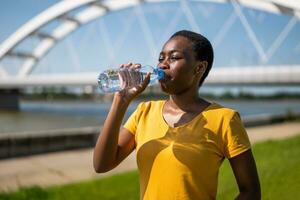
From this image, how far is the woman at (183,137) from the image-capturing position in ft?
4.77

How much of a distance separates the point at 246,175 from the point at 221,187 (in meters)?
3.12

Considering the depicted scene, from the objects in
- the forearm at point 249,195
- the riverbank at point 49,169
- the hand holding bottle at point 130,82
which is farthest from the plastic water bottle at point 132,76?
the riverbank at point 49,169

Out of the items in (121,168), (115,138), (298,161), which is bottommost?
(121,168)

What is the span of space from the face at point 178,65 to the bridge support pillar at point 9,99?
49.6 meters

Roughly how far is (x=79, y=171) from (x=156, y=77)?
5.65 meters

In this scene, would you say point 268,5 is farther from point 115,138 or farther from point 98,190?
point 115,138

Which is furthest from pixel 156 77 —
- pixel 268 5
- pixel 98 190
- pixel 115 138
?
pixel 268 5

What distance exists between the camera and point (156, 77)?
1516mm

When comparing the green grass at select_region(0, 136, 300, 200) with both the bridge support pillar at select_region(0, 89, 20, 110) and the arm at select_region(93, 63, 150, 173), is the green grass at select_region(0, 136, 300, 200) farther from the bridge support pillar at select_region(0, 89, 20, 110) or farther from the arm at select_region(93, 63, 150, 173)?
the bridge support pillar at select_region(0, 89, 20, 110)

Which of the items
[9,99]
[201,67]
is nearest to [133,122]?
[201,67]

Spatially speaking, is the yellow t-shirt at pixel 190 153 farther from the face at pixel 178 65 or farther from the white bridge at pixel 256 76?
the white bridge at pixel 256 76

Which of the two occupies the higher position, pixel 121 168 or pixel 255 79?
pixel 121 168

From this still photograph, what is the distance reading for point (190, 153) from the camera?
1.45m

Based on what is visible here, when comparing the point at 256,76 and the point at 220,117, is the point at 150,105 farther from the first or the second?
the point at 256,76
